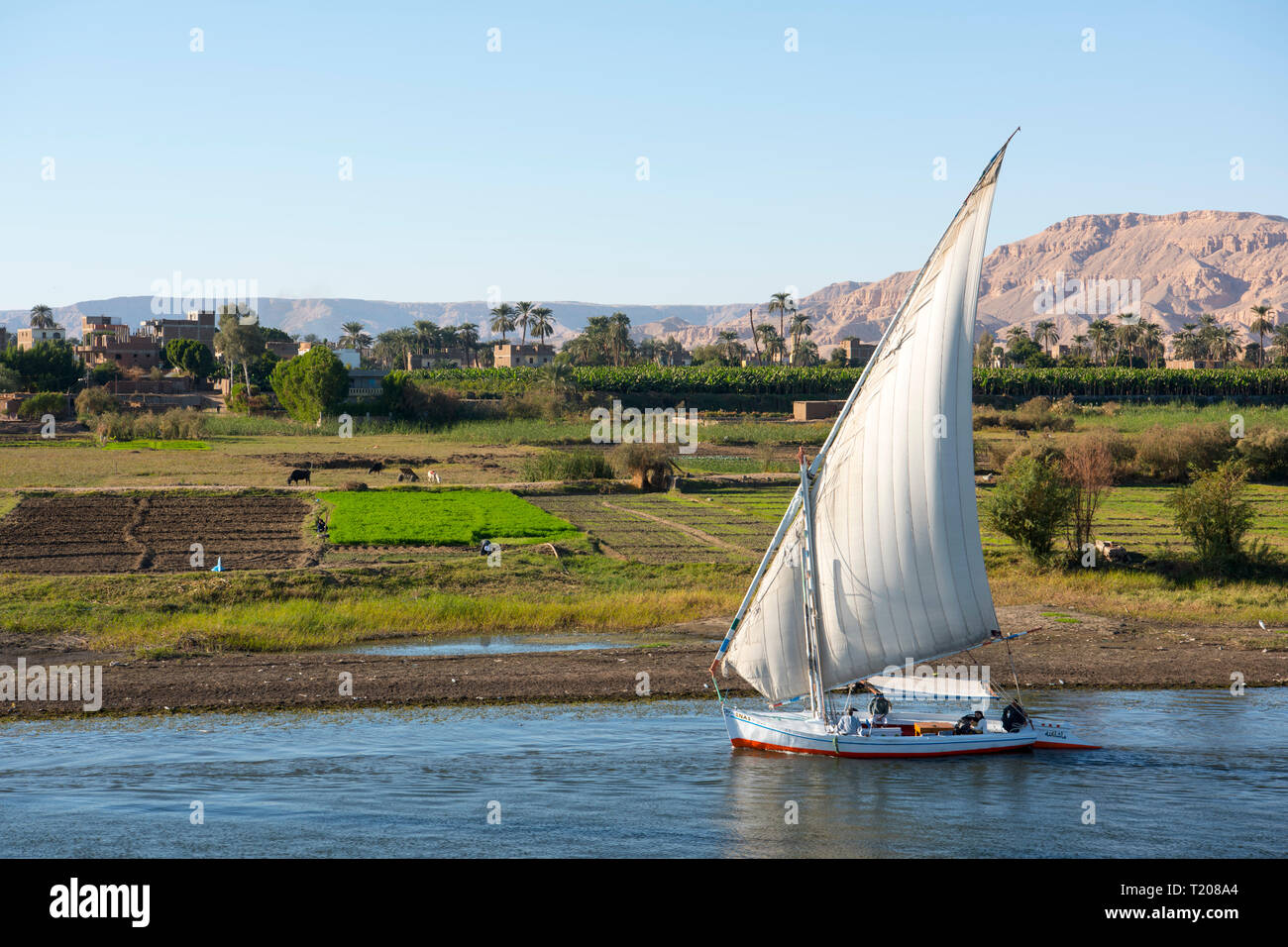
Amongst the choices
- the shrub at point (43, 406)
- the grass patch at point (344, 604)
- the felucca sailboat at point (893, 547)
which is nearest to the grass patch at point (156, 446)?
the shrub at point (43, 406)

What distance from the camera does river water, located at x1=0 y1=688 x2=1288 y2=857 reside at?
20.0 metres

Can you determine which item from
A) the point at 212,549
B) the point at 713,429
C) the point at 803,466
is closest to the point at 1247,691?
the point at 803,466

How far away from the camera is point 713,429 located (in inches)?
4850

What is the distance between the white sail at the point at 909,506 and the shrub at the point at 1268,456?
70230mm

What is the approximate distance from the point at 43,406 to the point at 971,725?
126402 mm

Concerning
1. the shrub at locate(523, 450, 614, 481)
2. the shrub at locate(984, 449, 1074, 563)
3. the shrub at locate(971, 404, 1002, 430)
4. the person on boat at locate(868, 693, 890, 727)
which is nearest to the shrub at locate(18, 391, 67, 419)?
the shrub at locate(523, 450, 614, 481)

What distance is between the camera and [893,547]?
24.1 m

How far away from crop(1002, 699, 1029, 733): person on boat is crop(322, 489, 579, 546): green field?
1205 inches

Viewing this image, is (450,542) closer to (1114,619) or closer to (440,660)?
(440,660)

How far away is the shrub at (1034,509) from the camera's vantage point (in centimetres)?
4669

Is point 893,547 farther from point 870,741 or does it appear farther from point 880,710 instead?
point 870,741

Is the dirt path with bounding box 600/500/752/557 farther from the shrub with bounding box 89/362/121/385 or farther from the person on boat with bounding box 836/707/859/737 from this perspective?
the shrub with bounding box 89/362/121/385

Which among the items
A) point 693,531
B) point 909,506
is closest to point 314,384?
point 693,531

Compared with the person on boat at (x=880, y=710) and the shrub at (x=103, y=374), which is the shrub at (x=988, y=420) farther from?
the shrub at (x=103, y=374)
